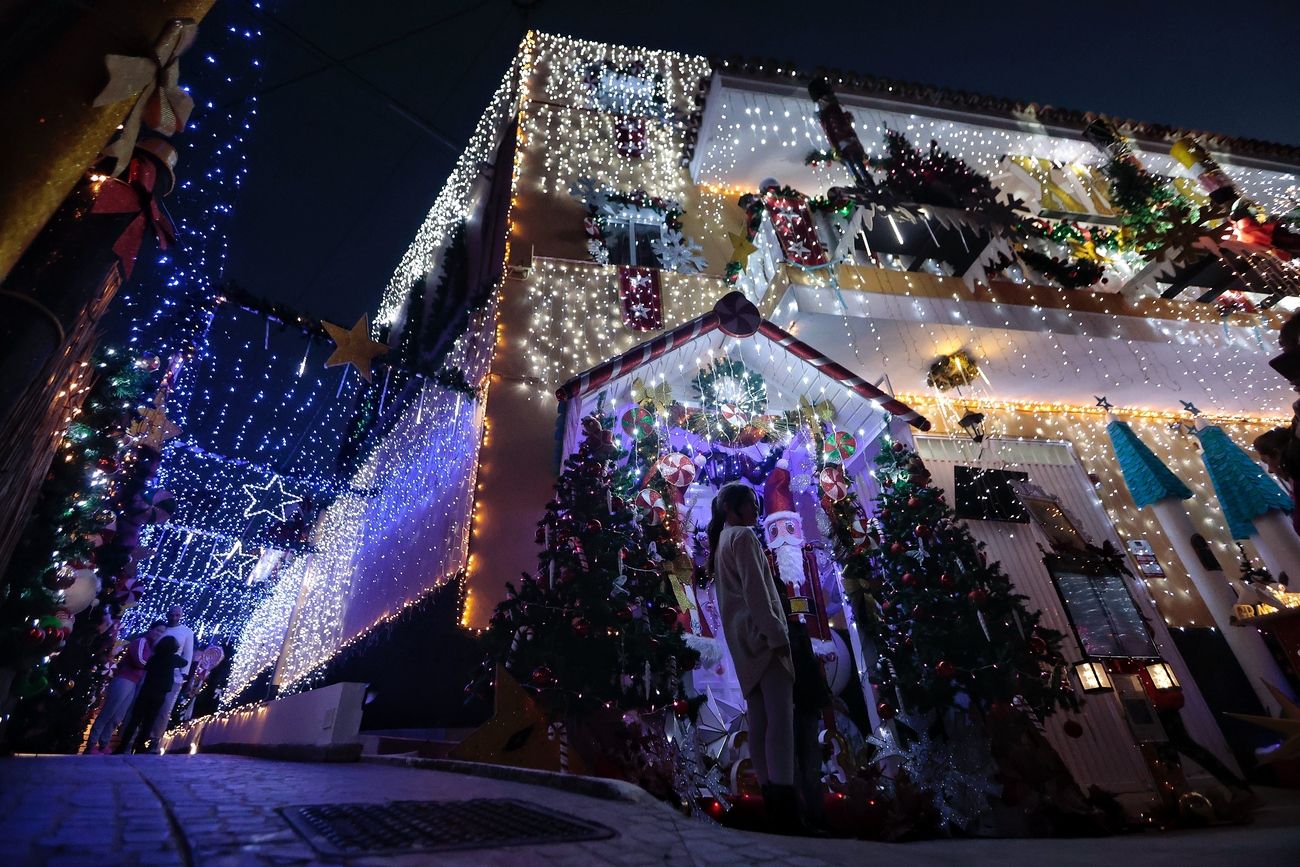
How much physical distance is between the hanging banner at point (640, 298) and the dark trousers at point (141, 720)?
8.60 meters

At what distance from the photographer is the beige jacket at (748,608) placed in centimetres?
340

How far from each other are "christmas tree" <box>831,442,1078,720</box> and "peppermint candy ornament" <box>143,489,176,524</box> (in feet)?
25.3

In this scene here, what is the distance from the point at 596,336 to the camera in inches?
333

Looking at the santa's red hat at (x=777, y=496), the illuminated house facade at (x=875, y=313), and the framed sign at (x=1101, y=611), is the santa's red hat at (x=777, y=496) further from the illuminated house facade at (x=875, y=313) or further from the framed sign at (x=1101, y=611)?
the framed sign at (x=1101, y=611)

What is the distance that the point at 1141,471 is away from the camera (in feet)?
30.3

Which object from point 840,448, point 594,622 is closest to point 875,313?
point 840,448

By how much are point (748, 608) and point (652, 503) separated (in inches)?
90.2

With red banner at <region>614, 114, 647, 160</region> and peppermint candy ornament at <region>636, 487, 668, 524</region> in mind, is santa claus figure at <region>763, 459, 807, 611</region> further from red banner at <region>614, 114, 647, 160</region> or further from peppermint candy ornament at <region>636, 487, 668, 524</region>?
red banner at <region>614, 114, 647, 160</region>

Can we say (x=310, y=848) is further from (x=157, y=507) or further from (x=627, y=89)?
(x=627, y=89)

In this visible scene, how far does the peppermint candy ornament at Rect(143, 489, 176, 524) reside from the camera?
6.26 metres

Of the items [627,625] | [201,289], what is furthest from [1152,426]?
[201,289]

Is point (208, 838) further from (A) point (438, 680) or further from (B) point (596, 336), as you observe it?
(B) point (596, 336)

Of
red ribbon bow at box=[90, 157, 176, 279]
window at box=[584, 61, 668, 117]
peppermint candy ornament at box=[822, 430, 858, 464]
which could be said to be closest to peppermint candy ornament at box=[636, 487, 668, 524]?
peppermint candy ornament at box=[822, 430, 858, 464]

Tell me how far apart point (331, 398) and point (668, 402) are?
9.01 m
